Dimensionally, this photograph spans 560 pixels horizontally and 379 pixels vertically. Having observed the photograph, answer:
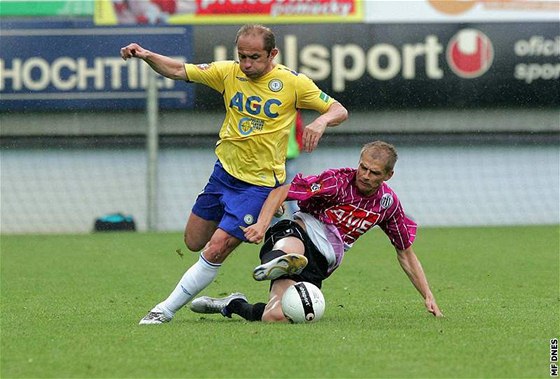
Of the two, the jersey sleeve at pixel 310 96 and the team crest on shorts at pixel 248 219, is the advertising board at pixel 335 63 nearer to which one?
the jersey sleeve at pixel 310 96

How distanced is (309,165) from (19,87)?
4971 mm

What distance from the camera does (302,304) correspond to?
711 centimetres

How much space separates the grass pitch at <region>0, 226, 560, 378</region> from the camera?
549 cm

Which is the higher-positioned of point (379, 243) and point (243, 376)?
point (243, 376)

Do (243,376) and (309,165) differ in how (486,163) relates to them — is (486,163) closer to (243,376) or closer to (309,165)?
(309,165)

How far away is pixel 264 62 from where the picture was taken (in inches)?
279

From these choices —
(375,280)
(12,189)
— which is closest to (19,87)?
(12,189)

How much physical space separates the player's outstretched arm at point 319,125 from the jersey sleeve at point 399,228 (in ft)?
2.63

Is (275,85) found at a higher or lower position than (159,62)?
lower

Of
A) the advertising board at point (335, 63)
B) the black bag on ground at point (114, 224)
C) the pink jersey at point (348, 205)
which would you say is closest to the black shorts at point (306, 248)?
the pink jersey at point (348, 205)

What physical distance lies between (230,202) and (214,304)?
80 cm

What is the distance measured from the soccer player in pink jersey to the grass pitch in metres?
0.18

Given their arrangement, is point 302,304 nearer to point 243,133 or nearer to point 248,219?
point 248,219

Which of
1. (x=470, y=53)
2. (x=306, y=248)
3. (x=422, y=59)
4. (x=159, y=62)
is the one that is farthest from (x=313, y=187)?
(x=470, y=53)
